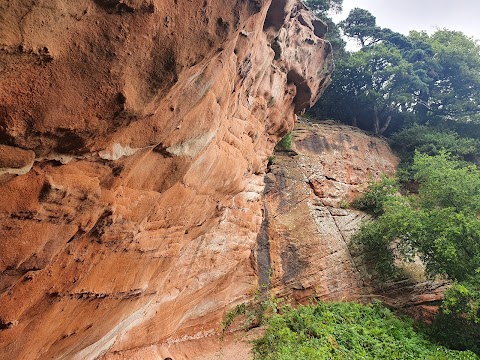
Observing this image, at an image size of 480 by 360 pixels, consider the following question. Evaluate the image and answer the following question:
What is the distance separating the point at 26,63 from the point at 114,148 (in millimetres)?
1307

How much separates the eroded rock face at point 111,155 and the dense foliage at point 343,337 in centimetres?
290

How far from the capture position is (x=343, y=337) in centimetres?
923

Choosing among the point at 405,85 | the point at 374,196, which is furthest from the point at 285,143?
the point at 405,85

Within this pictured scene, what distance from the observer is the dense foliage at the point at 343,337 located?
27.3 feet

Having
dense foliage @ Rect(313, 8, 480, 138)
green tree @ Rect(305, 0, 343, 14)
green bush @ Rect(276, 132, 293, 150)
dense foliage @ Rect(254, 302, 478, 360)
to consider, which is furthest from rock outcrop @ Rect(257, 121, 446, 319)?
green tree @ Rect(305, 0, 343, 14)

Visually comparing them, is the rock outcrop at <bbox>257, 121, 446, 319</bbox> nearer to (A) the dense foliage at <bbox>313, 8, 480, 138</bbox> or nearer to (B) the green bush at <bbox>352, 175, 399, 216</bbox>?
(B) the green bush at <bbox>352, 175, 399, 216</bbox>

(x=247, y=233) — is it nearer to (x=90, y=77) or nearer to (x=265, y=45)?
(x=265, y=45)

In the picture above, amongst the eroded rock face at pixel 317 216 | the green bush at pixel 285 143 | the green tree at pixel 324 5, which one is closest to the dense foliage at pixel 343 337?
the eroded rock face at pixel 317 216

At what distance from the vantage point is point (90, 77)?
271 centimetres

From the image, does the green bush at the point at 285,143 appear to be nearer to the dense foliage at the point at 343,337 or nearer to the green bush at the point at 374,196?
the green bush at the point at 374,196

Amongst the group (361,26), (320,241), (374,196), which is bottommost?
(320,241)

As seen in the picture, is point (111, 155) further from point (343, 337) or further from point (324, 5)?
point (324, 5)

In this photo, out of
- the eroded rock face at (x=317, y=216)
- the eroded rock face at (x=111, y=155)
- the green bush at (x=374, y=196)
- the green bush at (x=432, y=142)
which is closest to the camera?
the eroded rock face at (x=111, y=155)

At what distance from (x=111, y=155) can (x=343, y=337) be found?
27.1ft
